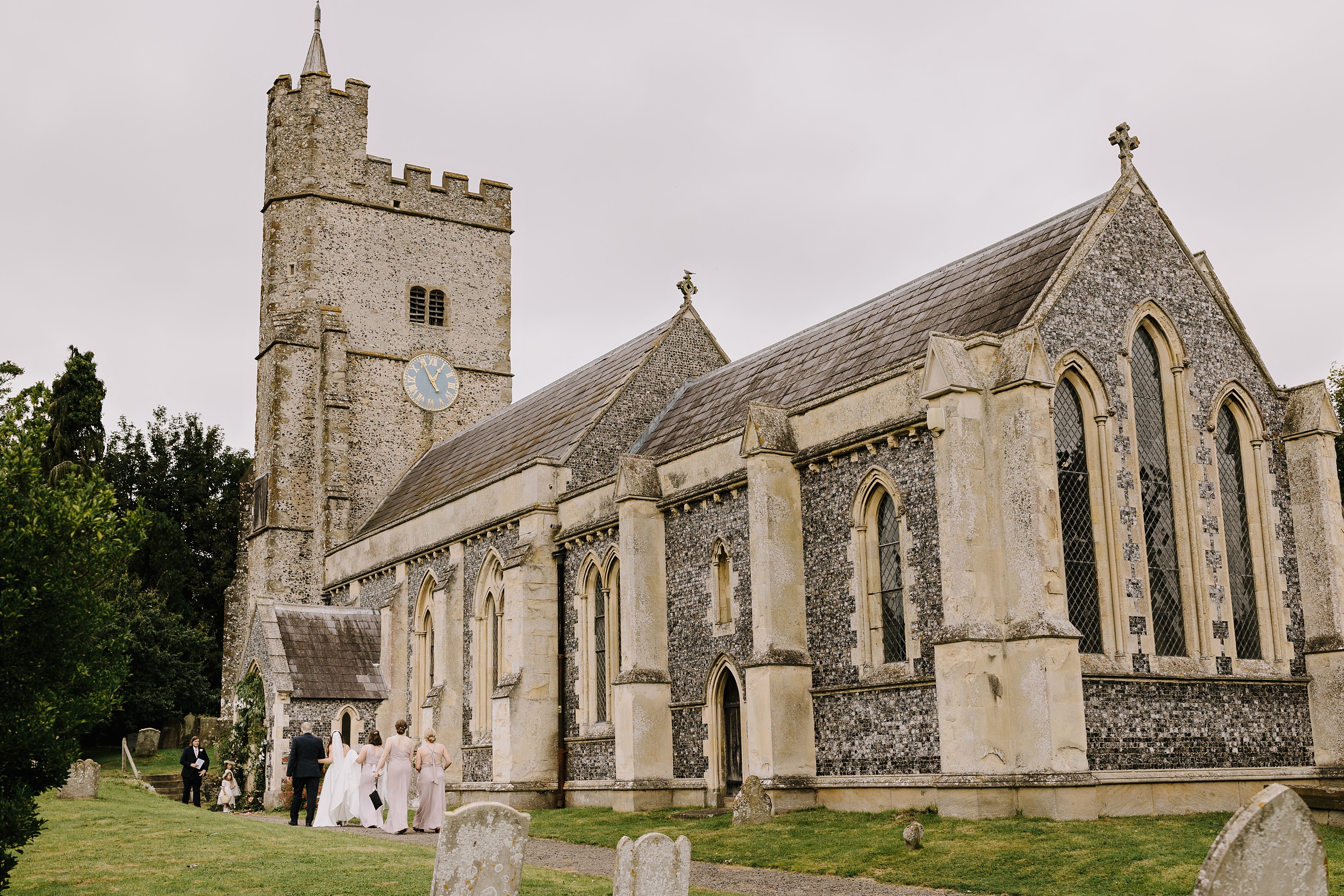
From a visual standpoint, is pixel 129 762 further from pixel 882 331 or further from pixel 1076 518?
pixel 1076 518

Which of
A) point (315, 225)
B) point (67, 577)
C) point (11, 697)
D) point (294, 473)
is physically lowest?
point (11, 697)

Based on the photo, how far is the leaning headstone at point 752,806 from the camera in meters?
16.9

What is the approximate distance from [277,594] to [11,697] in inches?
936

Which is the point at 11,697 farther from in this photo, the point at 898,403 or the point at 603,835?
the point at 898,403

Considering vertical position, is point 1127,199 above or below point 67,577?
above

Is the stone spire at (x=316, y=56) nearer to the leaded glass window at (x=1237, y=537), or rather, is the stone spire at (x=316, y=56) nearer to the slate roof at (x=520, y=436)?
the slate roof at (x=520, y=436)

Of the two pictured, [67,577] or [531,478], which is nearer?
[67,577]

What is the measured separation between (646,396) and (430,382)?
40.5 feet

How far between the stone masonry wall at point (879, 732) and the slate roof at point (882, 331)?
459 centimetres

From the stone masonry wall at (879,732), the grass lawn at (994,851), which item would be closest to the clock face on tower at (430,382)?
the stone masonry wall at (879,732)

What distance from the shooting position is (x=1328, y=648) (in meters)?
17.6

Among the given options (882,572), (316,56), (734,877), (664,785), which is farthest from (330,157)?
(734,877)

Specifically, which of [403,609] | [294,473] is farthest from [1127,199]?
[294,473]

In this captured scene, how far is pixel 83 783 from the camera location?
21609 millimetres
